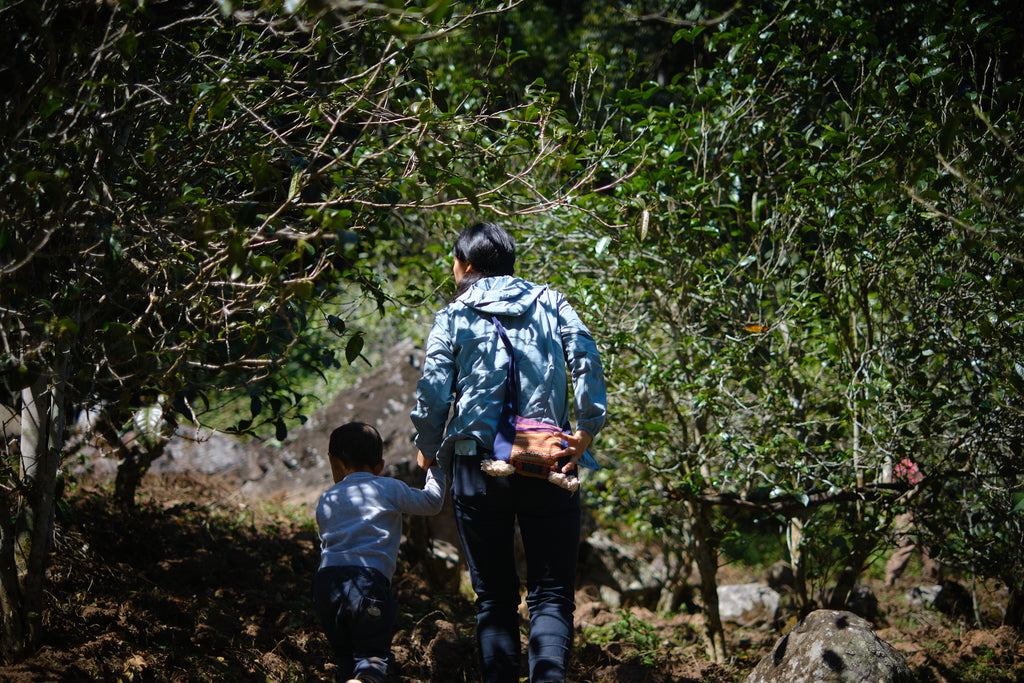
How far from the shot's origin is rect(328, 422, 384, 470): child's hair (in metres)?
2.85

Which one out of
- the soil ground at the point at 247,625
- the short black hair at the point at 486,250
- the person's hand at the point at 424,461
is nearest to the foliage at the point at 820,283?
the short black hair at the point at 486,250

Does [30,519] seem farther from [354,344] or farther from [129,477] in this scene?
[129,477]

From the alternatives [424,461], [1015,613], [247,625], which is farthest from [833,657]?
[247,625]

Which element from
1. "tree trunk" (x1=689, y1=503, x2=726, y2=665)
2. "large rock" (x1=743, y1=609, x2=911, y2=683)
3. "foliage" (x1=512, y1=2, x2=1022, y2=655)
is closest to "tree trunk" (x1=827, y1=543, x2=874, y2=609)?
"foliage" (x1=512, y1=2, x2=1022, y2=655)

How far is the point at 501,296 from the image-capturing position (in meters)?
2.63

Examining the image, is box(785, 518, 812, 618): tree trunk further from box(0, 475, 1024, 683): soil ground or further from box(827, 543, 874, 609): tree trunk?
box(0, 475, 1024, 683): soil ground

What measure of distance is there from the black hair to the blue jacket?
0.06 metres

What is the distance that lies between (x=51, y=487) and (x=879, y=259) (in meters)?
3.68

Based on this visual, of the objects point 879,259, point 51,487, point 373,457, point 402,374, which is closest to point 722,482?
point 879,259

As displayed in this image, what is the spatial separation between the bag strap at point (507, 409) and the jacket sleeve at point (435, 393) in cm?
21

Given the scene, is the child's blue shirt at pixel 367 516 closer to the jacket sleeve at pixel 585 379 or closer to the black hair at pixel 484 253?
the jacket sleeve at pixel 585 379

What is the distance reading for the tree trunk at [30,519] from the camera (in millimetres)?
2422

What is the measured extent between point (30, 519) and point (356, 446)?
45.7 inches

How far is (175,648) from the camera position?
292cm
